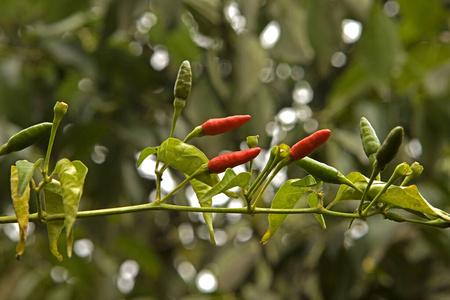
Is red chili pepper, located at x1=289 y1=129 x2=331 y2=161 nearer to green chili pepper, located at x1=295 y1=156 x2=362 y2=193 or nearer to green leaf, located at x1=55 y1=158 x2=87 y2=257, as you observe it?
green chili pepper, located at x1=295 y1=156 x2=362 y2=193

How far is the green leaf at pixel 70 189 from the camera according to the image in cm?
42

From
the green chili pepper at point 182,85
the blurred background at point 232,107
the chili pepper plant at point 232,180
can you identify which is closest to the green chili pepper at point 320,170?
the chili pepper plant at point 232,180

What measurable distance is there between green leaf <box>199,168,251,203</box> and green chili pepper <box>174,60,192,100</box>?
0.09m

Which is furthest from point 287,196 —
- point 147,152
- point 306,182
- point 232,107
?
point 232,107

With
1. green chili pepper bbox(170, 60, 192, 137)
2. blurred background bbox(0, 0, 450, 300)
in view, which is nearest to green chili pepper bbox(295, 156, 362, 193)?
green chili pepper bbox(170, 60, 192, 137)

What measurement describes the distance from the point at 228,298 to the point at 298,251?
1.20ft

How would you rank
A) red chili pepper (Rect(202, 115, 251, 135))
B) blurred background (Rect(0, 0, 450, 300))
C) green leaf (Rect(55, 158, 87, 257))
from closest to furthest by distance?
green leaf (Rect(55, 158, 87, 257)), red chili pepper (Rect(202, 115, 251, 135)), blurred background (Rect(0, 0, 450, 300))

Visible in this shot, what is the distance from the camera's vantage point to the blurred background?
1.42 meters

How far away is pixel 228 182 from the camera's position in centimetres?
48

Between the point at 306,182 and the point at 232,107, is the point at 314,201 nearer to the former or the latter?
the point at 306,182

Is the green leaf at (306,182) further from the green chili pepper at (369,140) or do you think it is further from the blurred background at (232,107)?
the blurred background at (232,107)

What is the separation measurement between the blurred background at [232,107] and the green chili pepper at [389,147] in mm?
831

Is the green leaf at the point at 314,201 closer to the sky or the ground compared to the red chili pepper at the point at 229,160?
closer to the ground

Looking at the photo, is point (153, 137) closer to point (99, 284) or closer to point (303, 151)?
point (99, 284)
